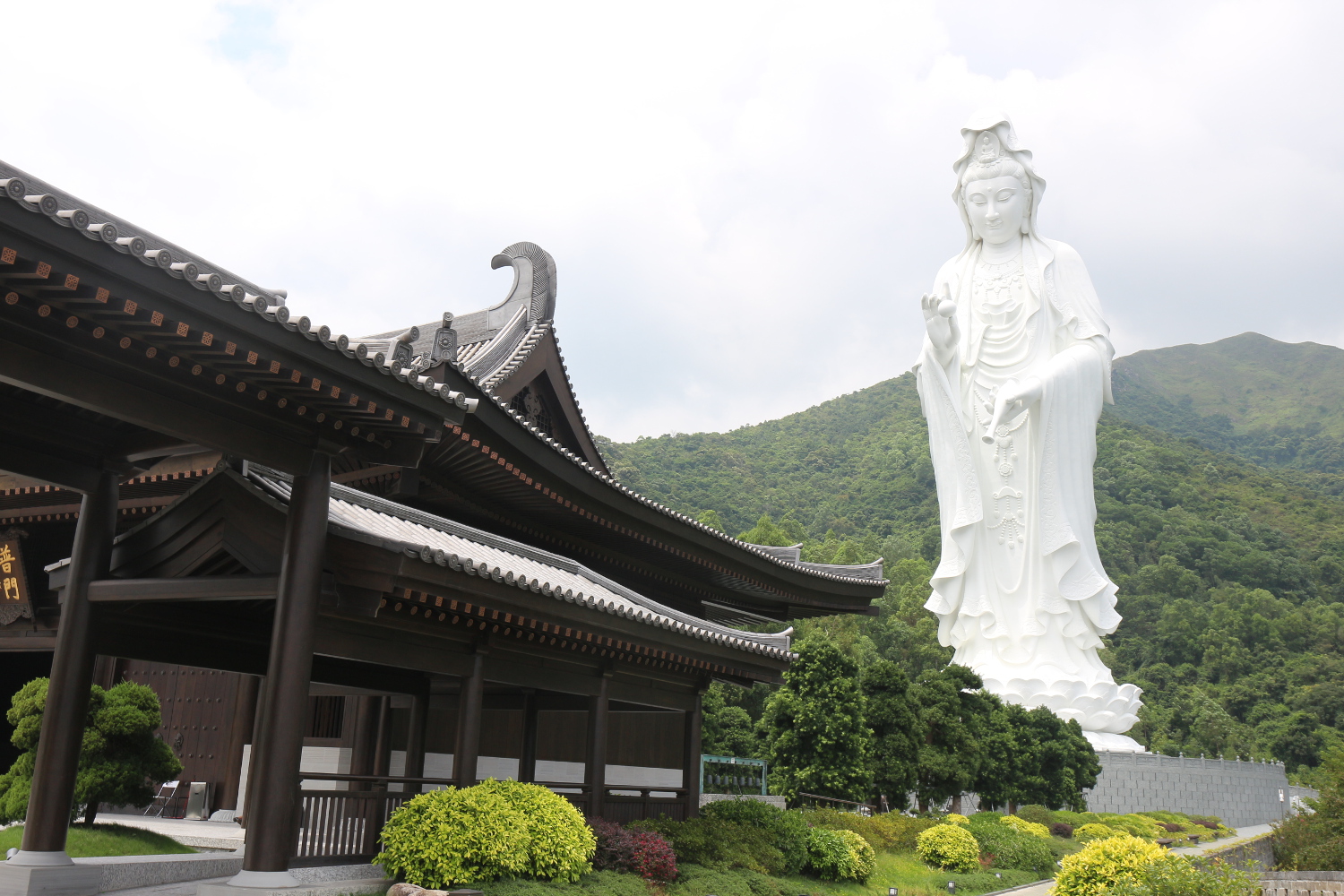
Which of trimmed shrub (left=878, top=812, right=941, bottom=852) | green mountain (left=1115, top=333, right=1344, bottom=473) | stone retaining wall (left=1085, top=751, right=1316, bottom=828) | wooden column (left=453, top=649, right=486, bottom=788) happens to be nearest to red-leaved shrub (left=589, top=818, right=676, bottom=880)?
wooden column (left=453, top=649, right=486, bottom=788)

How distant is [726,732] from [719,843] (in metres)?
17.2

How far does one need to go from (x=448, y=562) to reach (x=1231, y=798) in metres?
33.3

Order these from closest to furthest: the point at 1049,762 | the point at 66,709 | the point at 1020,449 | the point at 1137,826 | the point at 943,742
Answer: the point at 66,709 → the point at 943,742 → the point at 1137,826 → the point at 1049,762 → the point at 1020,449

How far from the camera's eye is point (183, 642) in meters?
9.36

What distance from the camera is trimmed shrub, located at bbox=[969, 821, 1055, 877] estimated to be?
1711 cm

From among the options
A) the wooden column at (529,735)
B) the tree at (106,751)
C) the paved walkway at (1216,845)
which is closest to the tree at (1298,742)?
the paved walkway at (1216,845)

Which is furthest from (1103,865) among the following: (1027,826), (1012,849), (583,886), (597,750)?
(1027,826)

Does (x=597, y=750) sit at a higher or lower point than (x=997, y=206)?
lower

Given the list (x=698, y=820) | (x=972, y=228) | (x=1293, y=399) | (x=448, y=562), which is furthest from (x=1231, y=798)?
(x=1293, y=399)

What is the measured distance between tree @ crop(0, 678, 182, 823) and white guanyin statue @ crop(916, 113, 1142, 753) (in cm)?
2482

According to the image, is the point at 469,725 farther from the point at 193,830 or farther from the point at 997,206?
the point at 997,206

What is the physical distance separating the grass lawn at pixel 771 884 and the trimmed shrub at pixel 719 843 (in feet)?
0.65

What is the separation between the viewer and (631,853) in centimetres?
1024

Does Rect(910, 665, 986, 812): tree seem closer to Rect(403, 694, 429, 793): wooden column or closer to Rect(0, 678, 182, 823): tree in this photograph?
Rect(403, 694, 429, 793): wooden column
